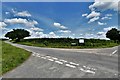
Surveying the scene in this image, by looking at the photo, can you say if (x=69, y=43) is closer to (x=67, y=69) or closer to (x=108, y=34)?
(x=67, y=69)

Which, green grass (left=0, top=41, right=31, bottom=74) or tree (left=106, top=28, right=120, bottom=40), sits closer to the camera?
green grass (left=0, top=41, right=31, bottom=74)

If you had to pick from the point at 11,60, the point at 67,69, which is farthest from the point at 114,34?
the point at 67,69

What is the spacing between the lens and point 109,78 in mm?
9086

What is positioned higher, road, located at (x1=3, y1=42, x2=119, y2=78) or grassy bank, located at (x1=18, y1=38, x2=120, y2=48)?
grassy bank, located at (x1=18, y1=38, x2=120, y2=48)

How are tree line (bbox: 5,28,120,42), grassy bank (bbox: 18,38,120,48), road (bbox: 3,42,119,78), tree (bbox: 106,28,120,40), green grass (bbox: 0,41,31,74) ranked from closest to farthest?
road (bbox: 3,42,119,78) → green grass (bbox: 0,41,31,74) → grassy bank (bbox: 18,38,120,48) → tree (bbox: 106,28,120,40) → tree line (bbox: 5,28,120,42)

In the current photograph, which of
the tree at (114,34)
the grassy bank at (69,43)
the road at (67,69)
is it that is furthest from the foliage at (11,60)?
the tree at (114,34)

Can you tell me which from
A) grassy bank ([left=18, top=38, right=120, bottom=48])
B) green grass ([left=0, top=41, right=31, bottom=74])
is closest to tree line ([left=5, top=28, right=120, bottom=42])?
grassy bank ([left=18, top=38, right=120, bottom=48])

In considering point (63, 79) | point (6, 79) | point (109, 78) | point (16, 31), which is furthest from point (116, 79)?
point (16, 31)

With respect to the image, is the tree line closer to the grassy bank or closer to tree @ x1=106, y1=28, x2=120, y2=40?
tree @ x1=106, y1=28, x2=120, y2=40

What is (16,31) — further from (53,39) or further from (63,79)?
(63,79)

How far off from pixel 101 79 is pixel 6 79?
13.6ft

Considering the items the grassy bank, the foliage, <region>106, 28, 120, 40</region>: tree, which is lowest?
the foliage

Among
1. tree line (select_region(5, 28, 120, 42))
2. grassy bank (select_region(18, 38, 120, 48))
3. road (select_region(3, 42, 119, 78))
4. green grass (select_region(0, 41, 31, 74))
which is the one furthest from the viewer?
tree line (select_region(5, 28, 120, 42))

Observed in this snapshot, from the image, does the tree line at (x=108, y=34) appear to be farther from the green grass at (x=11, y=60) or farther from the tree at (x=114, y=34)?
the green grass at (x=11, y=60)
